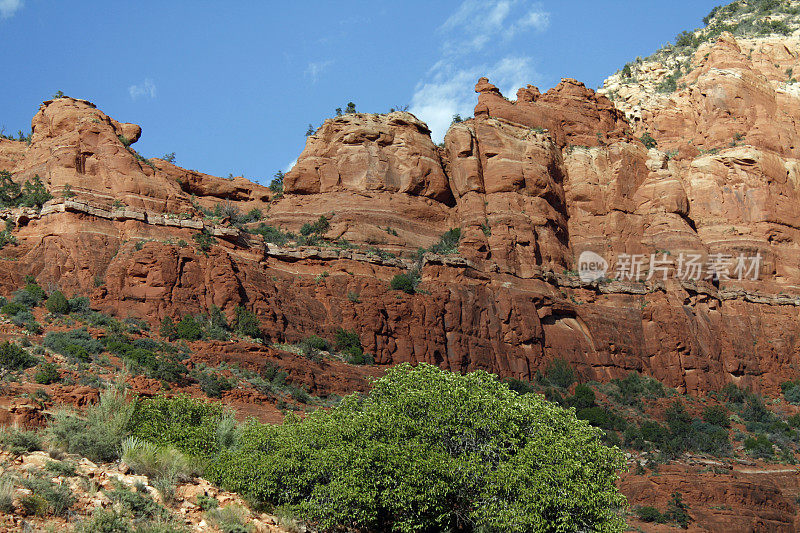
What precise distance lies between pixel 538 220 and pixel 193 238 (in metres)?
32.0

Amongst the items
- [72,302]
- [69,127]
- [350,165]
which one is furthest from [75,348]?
[350,165]

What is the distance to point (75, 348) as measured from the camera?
3706 centimetres

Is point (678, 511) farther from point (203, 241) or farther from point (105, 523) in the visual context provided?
point (105, 523)

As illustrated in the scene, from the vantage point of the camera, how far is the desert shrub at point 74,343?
36875 millimetres

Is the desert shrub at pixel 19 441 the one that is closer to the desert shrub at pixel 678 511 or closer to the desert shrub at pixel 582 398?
the desert shrub at pixel 678 511

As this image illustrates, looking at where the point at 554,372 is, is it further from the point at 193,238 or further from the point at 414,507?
the point at 414,507

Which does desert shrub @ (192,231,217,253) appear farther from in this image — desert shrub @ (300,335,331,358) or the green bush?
the green bush

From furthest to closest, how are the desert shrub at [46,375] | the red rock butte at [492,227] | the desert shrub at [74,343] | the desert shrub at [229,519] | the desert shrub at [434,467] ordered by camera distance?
the red rock butte at [492,227] → the desert shrub at [74,343] → the desert shrub at [46,375] → the desert shrub at [434,467] → the desert shrub at [229,519]

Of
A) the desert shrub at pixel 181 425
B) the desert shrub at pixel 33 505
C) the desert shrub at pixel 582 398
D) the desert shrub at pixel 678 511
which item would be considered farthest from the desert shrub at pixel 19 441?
the desert shrub at pixel 582 398

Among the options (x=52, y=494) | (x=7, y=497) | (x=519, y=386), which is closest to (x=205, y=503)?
(x=52, y=494)

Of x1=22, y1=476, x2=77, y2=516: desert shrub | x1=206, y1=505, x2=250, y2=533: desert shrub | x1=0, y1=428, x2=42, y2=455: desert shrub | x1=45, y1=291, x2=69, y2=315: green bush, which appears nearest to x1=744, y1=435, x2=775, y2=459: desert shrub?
x1=45, y1=291, x2=69, y2=315: green bush

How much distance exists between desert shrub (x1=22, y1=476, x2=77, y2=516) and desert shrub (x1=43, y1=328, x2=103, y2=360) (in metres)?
19.6
